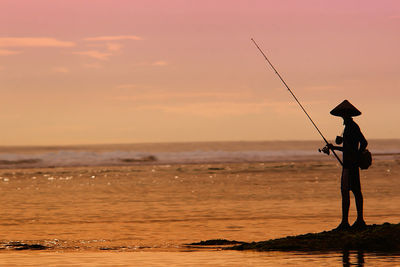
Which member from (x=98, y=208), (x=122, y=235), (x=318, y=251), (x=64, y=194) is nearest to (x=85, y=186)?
(x=64, y=194)

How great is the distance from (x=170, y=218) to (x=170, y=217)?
0.72 ft

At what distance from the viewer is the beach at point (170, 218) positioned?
1159 cm

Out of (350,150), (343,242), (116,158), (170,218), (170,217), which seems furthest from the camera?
(116,158)

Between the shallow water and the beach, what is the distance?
0.02 meters

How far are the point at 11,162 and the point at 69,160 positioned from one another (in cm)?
396

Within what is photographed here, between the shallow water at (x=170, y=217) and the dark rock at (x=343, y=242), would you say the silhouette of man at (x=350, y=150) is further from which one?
the shallow water at (x=170, y=217)

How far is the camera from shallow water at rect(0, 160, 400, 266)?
11.6m

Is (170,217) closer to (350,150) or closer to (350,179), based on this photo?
(350,179)

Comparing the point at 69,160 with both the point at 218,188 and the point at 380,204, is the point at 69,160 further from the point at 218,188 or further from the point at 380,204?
the point at 380,204

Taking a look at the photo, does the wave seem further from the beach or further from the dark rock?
the dark rock

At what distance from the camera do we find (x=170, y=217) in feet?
59.7

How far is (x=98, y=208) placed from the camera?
20.8m

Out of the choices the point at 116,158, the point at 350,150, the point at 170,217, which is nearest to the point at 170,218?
the point at 170,217

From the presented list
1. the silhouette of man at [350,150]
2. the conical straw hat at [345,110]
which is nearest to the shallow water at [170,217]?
the silhouette of man at [350,150]
